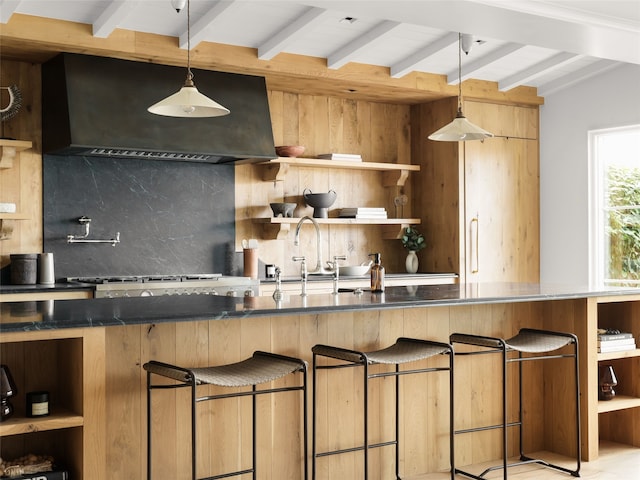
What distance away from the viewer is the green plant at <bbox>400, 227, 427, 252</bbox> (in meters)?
6.96

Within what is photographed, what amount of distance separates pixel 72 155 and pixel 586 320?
361 cm

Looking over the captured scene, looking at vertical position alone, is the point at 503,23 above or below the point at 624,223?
above

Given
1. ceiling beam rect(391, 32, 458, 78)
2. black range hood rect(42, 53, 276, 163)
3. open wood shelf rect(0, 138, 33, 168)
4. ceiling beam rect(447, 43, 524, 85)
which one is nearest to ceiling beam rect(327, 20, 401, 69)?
ceiling beam rect(391, 32, 458, 78)

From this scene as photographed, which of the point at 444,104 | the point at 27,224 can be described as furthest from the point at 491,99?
the point at 27,224

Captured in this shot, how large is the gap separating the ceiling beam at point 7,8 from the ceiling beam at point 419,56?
2877 millimetres

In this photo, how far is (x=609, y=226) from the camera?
22.2ft

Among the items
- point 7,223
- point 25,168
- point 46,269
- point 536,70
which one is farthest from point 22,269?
point 536,70

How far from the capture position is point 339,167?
6727mm

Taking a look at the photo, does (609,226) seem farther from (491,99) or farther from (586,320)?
(586,320)

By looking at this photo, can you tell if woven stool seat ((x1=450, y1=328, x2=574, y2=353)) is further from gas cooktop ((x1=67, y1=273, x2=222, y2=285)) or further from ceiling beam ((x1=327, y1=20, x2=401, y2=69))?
ceiling beam ((x1=327, y1=20, x2=401, y2=69))

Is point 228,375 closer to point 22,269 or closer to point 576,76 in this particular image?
point 22,269

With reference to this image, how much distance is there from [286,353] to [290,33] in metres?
2.47

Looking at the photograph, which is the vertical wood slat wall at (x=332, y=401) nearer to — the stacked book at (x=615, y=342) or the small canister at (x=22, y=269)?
the stacked book at (x=615, y=342)

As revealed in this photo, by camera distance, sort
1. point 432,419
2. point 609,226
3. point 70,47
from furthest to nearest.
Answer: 1. point 609,226
2. point 70,47
3. point 432,419
